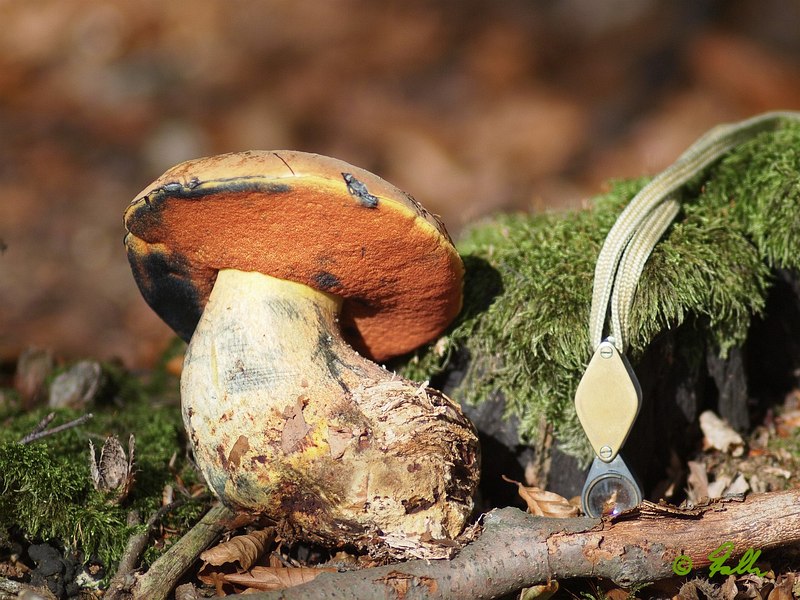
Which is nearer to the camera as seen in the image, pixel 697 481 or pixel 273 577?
pixel 273 577

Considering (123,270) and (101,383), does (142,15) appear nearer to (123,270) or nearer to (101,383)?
(123,270)

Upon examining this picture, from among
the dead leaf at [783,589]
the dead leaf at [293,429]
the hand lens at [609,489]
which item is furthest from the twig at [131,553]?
the dead leaf at [783,589]

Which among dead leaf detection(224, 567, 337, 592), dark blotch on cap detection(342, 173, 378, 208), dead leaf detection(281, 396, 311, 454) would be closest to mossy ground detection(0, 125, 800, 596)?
dead leaf detection(224, 567, 337, 592)

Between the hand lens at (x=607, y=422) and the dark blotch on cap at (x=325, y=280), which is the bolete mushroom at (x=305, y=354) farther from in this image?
the hand lens at (x=607, y=422)

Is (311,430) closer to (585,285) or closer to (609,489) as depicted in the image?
(609,489)

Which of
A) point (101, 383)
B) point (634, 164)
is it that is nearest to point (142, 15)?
point (634, 164)

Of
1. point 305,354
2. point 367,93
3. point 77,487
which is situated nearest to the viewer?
point 305,354
